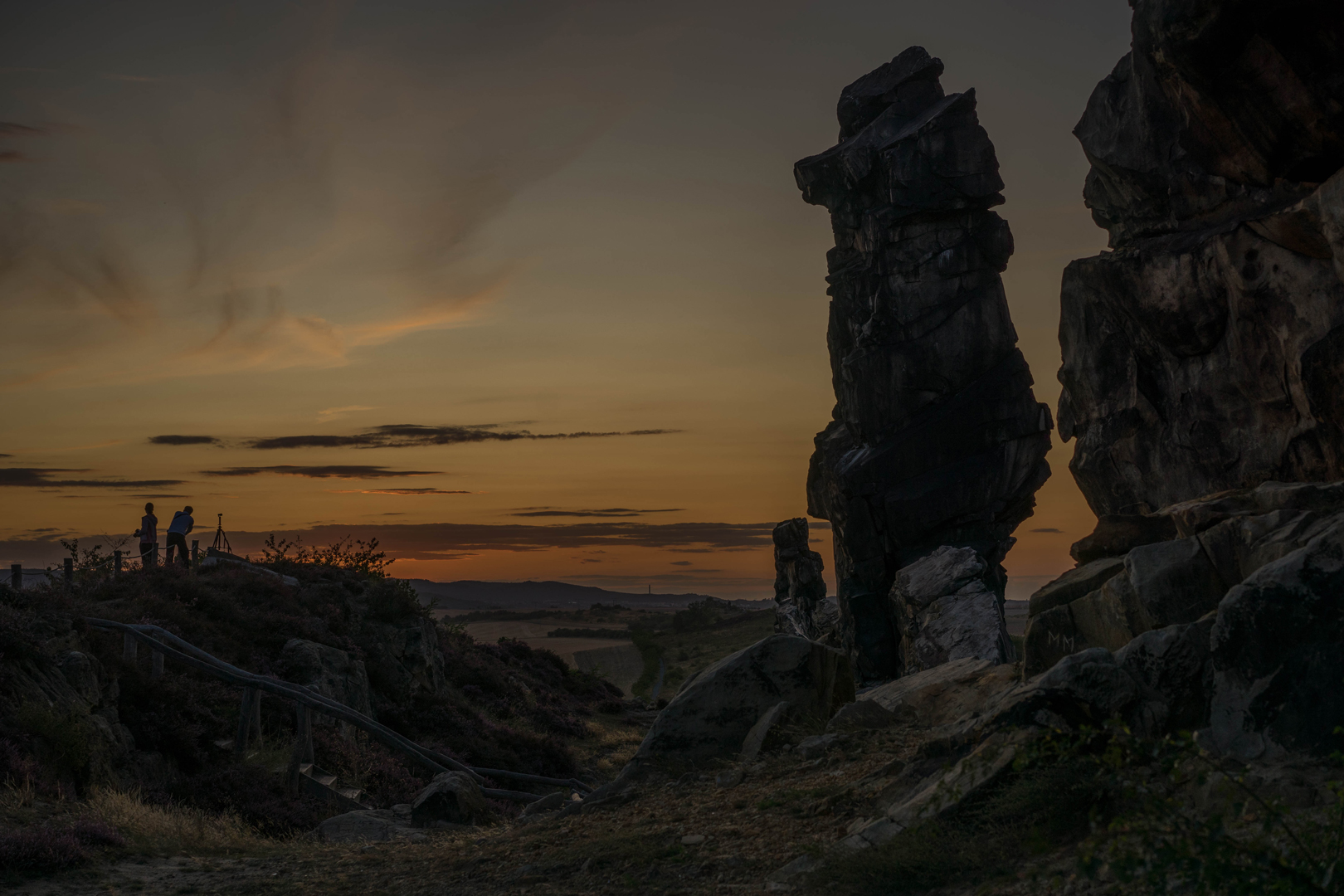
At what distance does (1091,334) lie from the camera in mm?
26078

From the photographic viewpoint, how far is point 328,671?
870 inches

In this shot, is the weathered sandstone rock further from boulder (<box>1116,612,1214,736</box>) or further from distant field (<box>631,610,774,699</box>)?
distant field (<box>631,610,774,699</box>)

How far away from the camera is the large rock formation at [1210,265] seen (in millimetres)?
16438

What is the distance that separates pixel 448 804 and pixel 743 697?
5.59m

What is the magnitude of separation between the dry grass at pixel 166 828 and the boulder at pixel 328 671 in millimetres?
7621

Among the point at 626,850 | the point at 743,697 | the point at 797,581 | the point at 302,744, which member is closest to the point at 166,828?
the point at 302,744

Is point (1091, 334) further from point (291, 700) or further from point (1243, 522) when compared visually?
point (291, 700)

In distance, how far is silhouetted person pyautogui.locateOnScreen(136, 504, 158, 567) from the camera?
28.2 meters

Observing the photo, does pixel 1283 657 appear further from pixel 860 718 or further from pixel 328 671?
pixel 328 671

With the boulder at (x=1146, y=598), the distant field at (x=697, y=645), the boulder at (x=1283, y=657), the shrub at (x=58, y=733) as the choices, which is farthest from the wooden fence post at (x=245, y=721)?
the distant field at (x=697, y=645)

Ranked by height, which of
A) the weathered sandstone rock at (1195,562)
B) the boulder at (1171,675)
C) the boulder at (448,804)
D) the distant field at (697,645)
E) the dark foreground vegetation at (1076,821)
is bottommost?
the distant field at (697,645)

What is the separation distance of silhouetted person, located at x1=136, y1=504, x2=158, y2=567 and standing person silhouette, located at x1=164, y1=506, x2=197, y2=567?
1.62 ft

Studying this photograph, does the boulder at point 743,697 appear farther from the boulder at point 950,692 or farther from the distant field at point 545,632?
the distant field at point 545,632

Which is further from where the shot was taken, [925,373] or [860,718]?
[925,373]
